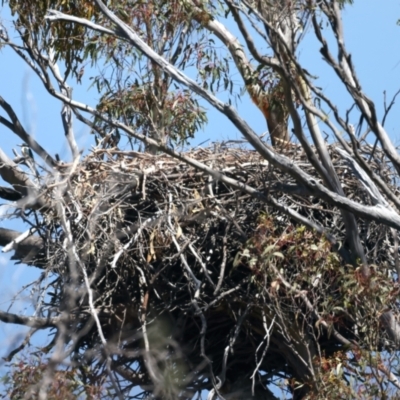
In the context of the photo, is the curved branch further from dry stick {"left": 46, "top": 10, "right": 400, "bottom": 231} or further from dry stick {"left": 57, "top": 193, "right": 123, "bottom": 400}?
dry stick {"left": 46, "top": 10, "right": 400, "bottom": 231}

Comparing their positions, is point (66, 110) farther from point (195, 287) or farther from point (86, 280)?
point (86, 280)

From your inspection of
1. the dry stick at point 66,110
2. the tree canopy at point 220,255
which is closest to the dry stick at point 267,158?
the tree canopy at point 220,255

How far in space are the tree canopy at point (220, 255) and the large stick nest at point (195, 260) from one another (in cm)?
2

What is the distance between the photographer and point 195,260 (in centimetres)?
764

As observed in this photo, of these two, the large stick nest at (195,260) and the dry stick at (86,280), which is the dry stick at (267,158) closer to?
the large stick nest at (195,260)

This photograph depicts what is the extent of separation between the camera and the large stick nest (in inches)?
285

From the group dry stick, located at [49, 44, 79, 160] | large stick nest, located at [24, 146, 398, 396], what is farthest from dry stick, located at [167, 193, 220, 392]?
dry stick, located at [49, 44, 79, 160]

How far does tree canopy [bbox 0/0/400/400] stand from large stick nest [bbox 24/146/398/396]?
0.02 m

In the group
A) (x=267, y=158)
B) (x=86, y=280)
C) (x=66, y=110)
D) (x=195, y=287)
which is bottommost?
(x=195, y=287)

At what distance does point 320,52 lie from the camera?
20.1 feet

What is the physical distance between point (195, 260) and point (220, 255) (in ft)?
0.66

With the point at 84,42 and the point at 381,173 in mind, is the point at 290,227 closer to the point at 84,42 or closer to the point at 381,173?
the point at 381,173

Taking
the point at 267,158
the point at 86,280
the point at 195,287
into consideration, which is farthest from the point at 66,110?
the point at 267,158

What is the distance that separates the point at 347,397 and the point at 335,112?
2046mm
